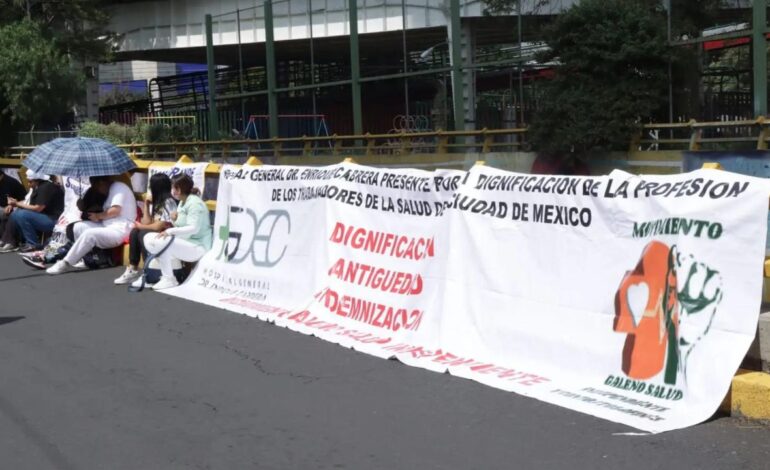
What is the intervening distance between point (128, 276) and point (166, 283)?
80 centimetres

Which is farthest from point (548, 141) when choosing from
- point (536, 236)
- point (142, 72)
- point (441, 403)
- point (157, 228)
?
point (142, 72)

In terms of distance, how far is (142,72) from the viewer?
68250mm

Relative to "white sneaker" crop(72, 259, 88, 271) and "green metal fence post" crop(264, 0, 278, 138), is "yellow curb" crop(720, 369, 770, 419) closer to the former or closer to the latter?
"white sneaker" crop(72, 259, 88, 271)

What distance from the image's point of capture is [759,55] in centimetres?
1355

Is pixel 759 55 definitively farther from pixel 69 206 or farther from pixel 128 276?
pixel 69 206

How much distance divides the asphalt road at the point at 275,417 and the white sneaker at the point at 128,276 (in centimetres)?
281

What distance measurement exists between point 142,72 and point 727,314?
6647 cm

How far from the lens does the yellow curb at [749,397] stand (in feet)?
18.0

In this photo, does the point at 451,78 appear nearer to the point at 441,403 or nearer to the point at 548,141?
the point at 548,141

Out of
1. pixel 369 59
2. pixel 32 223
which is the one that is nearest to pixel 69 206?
pixel 32 223

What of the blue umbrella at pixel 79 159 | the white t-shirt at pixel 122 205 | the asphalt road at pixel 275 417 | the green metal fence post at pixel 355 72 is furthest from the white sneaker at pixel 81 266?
the green metal fence post at pixel 355 72

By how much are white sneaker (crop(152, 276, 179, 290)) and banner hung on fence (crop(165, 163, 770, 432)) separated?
1278mm

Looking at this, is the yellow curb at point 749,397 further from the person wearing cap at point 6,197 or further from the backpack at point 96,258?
the person wearing cap at point 6,197

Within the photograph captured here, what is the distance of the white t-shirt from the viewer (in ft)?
40.7
